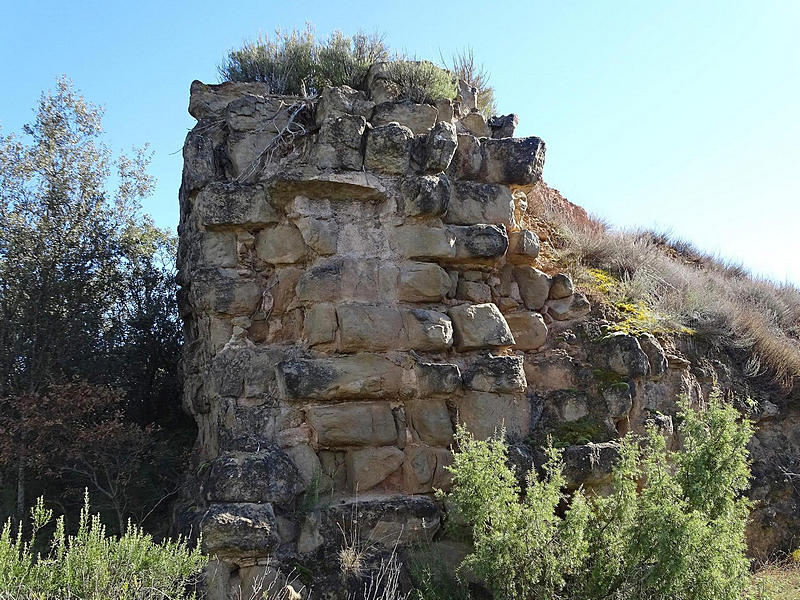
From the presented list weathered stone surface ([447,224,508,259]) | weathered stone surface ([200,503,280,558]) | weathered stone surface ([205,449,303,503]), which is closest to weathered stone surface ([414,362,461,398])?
weathered stone surface ([447,224,508,259])

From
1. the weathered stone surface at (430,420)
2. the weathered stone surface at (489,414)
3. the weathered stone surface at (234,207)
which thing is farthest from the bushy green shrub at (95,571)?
the weathered stone surface at (234,207)

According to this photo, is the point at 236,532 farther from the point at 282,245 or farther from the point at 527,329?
the point at 527,329

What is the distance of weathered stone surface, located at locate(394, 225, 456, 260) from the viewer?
592 cm

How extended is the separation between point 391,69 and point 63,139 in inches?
156

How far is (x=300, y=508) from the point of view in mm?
5191

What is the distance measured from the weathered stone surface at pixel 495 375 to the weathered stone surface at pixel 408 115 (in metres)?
2.05

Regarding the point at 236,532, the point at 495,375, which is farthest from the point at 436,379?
the point at 236,532

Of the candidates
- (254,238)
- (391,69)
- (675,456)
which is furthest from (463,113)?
(675,456)

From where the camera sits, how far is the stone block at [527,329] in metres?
6.21

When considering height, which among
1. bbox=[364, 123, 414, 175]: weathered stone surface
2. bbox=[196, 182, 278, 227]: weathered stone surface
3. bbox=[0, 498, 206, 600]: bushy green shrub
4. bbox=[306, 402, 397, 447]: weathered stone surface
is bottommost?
bbox=[0, 498, 206, 600]: bushy green shrub

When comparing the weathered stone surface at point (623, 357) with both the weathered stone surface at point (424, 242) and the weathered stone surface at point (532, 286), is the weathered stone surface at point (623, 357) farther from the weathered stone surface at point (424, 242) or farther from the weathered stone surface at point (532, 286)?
the weathered stone surface at point (424, 242)

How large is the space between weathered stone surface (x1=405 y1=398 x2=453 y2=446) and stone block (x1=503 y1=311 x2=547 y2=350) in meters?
0.98

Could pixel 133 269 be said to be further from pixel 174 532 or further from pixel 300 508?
pixel 300 508

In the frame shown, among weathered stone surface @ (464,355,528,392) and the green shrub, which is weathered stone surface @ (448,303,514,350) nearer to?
weathered stone surface @ (464,355,528,392)
